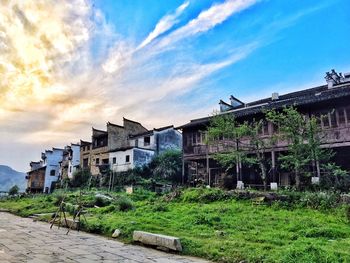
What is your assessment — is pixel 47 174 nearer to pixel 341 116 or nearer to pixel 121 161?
pixel 121 161

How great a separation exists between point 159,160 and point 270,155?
1388cm

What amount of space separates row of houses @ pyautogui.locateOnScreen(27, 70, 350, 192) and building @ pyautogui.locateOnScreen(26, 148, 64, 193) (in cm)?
16

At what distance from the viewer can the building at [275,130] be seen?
755 inches

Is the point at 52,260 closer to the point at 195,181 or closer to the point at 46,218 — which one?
the point at 46,218

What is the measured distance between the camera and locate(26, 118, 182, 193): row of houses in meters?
36.5

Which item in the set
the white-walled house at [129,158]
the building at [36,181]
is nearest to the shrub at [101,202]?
the white-walled house at [129,158]

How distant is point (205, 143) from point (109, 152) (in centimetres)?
1839

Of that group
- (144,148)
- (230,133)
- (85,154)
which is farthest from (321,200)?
(85,154)

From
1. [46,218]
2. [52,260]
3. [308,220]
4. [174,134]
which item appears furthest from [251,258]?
[174,134]

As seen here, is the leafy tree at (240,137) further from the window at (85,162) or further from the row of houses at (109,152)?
the window at (85,162)

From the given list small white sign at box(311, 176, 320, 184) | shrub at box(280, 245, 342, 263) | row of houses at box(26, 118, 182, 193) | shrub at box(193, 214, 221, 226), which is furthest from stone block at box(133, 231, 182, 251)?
row of houses at box(26, 118, 182, 193)

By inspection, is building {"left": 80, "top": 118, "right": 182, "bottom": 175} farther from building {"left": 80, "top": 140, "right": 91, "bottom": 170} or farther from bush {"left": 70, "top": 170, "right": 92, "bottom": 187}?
bush {"left": 70, "top": 170, "right": 92, "bottom": 187}

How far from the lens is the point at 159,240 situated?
332 inches

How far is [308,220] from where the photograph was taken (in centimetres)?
1092
